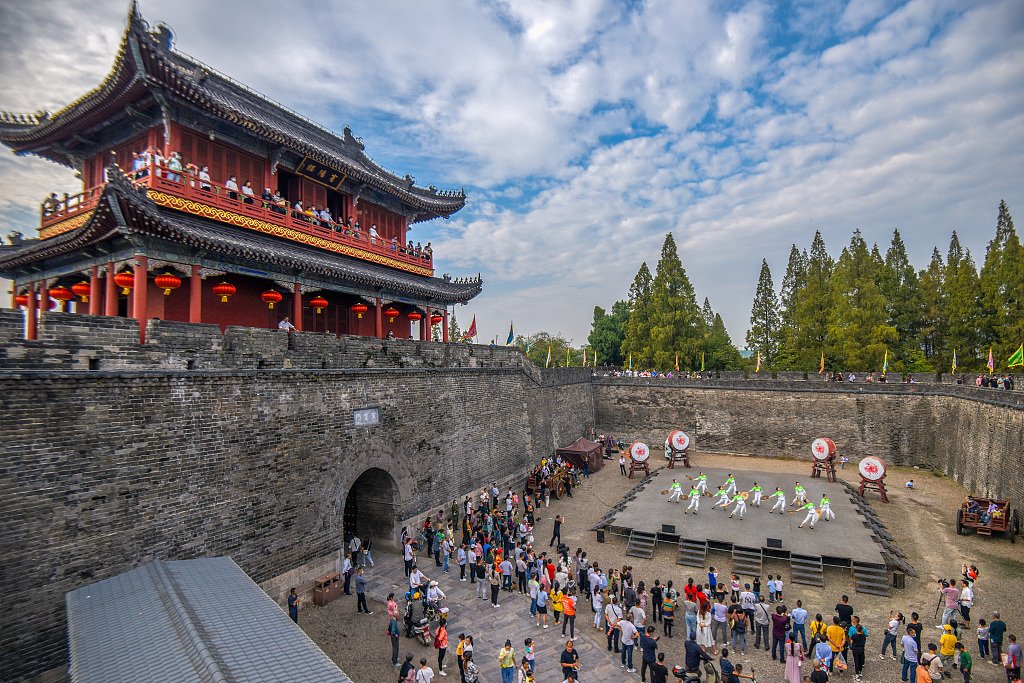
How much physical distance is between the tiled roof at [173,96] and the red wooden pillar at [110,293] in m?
4.15

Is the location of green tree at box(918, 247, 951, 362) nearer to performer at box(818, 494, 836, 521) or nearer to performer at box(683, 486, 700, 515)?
performer at box(818, 494, 836, 521)

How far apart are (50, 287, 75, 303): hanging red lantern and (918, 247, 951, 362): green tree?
4253 cm

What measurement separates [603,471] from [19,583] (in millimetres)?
20893

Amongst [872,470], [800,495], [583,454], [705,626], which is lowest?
[705,626]

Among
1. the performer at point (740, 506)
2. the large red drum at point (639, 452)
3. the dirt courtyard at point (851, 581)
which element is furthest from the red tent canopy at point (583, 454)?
the performer at point (740, 506)

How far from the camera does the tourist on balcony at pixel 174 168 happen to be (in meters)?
12.1

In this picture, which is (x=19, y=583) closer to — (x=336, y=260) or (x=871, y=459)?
(x=336, y=260)

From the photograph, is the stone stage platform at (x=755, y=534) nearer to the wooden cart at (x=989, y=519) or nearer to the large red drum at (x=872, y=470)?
the large red drum at (x=872, y=470)

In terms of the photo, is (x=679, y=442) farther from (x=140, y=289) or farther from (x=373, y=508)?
(x=140, y=289)

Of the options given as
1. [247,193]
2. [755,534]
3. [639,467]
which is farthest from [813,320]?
[247,193]

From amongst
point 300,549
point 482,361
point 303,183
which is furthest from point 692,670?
point 303,183

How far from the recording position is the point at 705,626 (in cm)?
962

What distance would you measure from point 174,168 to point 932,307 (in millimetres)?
40536

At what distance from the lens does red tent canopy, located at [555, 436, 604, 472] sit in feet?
76.9
